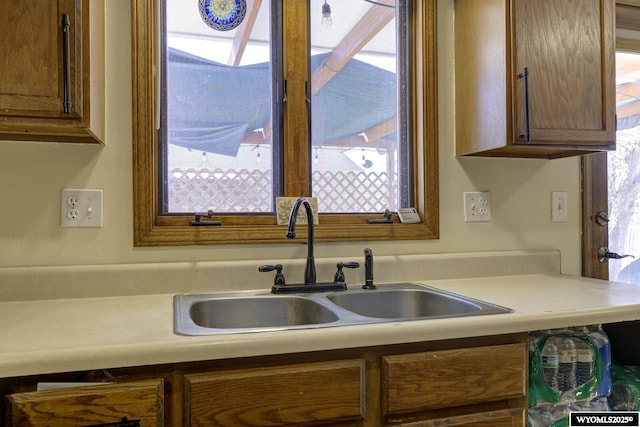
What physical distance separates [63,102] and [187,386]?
29.8 inches

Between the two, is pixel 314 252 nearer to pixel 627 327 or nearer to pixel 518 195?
pixel 518 195

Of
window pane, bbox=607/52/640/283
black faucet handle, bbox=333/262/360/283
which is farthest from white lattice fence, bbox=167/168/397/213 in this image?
window pane, bbox=607/52/640/283

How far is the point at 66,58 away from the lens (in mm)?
1062

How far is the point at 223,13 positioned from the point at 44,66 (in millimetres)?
736

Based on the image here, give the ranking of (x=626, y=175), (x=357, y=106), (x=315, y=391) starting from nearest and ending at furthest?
(x=315, y=391), (x=357, y=106), (x=626, y=175)

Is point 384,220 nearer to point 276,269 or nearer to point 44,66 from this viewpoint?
point 276,269

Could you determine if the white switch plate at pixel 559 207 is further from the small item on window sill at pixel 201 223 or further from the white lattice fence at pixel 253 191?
the small item on window sill at pixel 201 223

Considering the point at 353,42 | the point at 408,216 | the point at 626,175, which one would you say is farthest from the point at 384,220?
the point at 626,175

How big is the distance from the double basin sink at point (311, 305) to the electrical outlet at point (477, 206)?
1.34ft

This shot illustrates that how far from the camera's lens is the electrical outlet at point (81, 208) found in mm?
1349

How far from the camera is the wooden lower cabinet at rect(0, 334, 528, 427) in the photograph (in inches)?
32.3

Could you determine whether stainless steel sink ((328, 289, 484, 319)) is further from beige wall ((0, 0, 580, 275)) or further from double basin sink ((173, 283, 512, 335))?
beige wall ((0, 0, 580, 275))

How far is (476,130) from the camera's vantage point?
1.60 metres

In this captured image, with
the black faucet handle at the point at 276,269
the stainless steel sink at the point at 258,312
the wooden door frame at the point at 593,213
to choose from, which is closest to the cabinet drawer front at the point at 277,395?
the stainless steel sink at the point at 258,312
